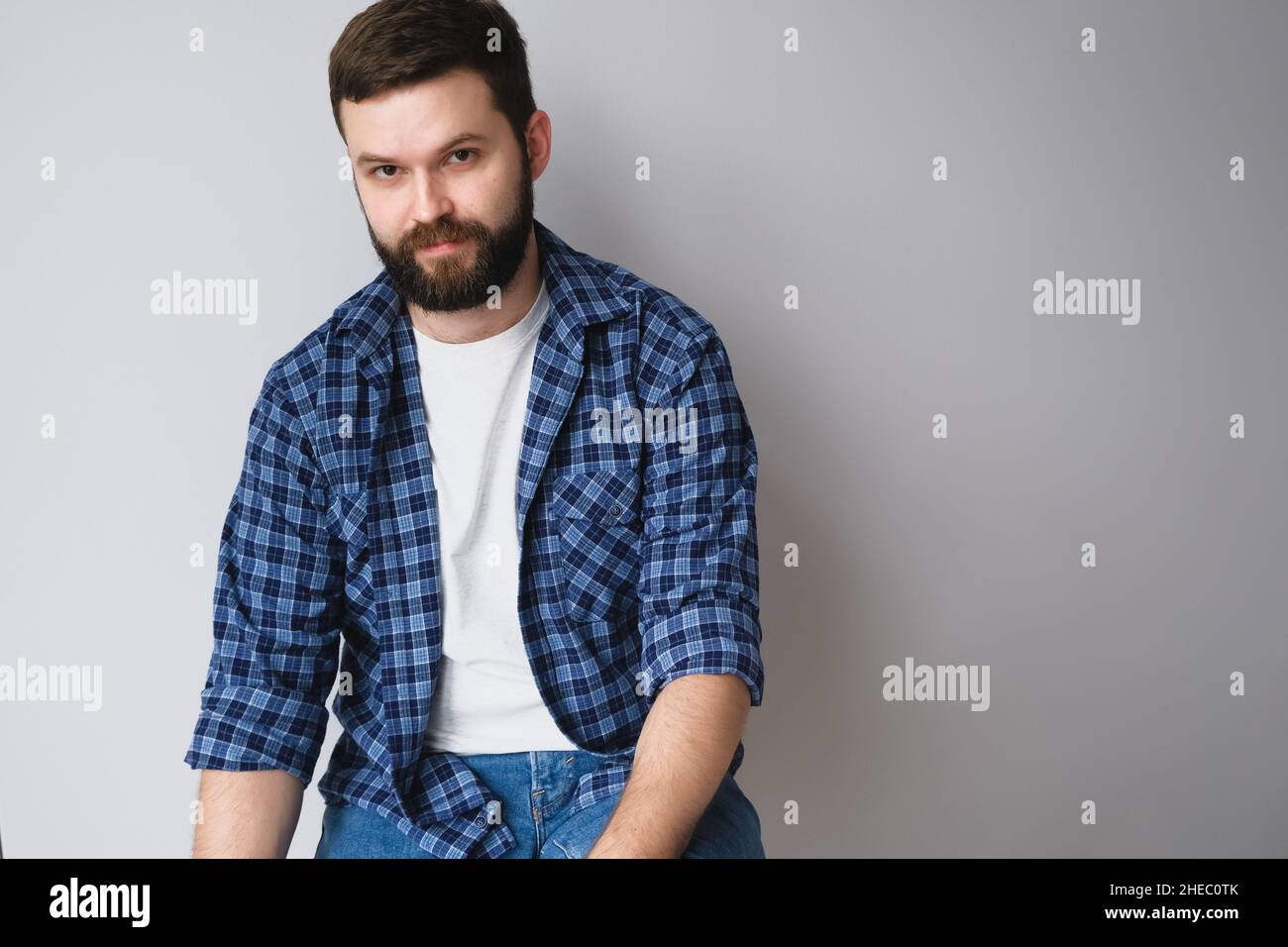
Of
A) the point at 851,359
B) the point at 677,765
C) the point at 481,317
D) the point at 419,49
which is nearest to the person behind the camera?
the point at 677,765

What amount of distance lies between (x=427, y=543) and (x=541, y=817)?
15.9 inches

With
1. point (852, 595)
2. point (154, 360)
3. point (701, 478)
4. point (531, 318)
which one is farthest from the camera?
point (852, 595)

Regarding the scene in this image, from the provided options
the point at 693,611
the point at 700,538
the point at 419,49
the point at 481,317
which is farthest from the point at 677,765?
the point at 419,49

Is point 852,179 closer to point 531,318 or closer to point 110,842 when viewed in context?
point 531,318

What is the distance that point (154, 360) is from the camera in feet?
5.95

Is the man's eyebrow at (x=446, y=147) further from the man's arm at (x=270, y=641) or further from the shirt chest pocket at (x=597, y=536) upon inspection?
the shirt chest pocket at (x=597, y=536)

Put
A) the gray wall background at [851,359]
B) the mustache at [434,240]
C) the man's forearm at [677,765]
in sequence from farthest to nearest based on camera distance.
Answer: the gray wall background at [851,359]
the mustache at [434,240]
the man's forearm at [677,765]

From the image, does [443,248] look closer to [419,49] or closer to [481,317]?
[481,317]

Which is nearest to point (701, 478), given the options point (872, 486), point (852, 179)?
point (872, 486)

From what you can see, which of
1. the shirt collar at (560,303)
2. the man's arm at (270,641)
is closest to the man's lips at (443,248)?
the shirt collar at (560,303)

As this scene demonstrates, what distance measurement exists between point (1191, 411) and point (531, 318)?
1.28 metres

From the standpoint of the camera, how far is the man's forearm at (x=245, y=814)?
1.32 m

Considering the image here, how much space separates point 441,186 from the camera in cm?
142

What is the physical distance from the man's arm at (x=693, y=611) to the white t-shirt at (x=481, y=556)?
18 centimetres
